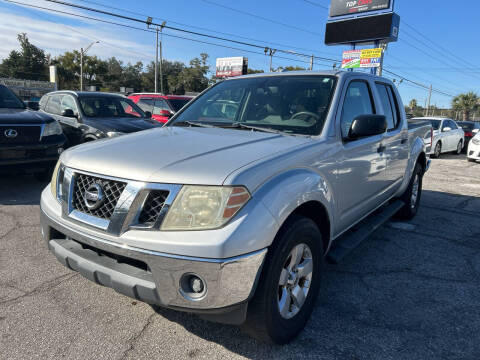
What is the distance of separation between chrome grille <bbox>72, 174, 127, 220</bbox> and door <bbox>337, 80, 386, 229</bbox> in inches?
64.2

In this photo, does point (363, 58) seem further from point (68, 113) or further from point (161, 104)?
point (68, 113)

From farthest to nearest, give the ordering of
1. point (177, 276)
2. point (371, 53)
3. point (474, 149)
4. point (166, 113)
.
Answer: point (371, 53), point (474, 149), point (166, 113), point (177, 276)

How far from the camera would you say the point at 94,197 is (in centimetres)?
211

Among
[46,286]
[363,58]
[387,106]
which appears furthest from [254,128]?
[363,58]

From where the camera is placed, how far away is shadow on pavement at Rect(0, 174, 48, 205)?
5338 millimetres

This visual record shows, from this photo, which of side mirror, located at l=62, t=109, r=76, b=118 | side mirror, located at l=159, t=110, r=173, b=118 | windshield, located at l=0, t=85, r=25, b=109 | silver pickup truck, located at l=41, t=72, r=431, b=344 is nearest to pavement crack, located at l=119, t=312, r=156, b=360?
silver pickup truck, located at l=41, t=72, r=431, b=344

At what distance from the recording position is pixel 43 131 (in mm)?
5758

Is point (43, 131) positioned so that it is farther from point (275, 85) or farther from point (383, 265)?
point (383, 265)

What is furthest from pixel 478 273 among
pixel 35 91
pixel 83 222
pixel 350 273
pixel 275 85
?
pixel 35 91

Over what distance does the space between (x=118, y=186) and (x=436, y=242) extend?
3.93 m

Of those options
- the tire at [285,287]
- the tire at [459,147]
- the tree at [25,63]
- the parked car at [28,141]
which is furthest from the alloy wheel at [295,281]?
the tree at [25,63]

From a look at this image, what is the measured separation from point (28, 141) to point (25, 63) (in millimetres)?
78363

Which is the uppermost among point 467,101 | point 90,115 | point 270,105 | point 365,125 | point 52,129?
point 467,101

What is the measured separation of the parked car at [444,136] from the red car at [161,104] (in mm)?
8419
